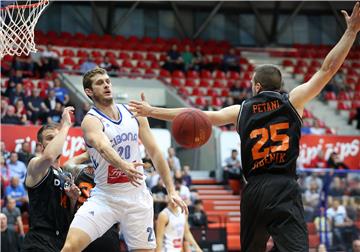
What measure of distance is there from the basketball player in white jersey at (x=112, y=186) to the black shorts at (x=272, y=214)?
0.72 metres

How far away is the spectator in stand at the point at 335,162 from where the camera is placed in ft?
61.7

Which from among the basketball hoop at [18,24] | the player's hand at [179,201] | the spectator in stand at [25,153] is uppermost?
the basketball hoop at [18,24]

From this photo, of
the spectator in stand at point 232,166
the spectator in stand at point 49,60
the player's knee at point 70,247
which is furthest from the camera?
the spectator in stand at point 49,60

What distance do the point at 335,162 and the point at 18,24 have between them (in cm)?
1159

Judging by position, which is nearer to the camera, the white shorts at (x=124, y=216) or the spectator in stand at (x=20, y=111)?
the white shorts at (x=124, y=216)

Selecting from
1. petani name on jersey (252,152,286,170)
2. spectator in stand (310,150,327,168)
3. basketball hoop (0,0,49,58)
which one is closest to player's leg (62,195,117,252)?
petani name on jersey (252,152,286,170)

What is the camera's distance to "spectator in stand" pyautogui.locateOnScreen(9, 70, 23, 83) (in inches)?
762

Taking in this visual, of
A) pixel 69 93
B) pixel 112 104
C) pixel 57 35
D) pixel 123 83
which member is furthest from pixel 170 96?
pixel 112 104

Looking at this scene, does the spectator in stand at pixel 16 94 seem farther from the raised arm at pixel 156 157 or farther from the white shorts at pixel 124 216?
the white shorts at pixel 124 216

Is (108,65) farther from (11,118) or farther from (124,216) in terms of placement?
(124,216)

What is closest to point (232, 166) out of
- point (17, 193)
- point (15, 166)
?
point (15, 166)

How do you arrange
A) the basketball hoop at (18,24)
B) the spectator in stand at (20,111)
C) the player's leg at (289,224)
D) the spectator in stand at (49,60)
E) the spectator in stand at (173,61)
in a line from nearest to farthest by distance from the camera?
the player's leg at (289,224) → the basketball hoop at (18,24) → the spectator in stand at (20,111) → the spectator in stand at (49,60) → the spectator in stand at (173,61)

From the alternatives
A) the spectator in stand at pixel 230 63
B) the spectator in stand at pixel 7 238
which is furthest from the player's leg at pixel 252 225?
the spectator in stand at pixel 230 63

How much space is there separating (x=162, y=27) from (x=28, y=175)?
21978mm
